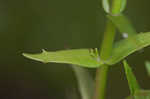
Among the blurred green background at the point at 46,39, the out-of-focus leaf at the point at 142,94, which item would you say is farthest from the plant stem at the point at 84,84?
the blurred green background at the point at 46,39

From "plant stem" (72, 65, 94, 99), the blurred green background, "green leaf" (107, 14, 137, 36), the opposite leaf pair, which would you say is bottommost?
"plant stem" (72, 65, 94, 99)

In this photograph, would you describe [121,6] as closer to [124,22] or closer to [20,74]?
[124,22]

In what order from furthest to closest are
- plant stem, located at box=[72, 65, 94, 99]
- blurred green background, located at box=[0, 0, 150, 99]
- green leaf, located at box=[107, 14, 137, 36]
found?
blurred green background, located at box=[0, 0, 150, 99] < plant stem, located at box=[72, 65, 94, 99] < green leaf, located at box=[107, 14, 137, 36]

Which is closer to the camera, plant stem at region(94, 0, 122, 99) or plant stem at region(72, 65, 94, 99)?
plant stem at region(94, 0, 122, 99)

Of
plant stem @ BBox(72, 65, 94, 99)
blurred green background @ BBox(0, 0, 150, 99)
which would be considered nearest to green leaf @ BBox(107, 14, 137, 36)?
plant stem @ BBox(72, 65, 94, 99)

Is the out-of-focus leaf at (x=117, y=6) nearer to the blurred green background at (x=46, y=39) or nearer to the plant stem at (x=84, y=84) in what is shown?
the plant stem at (x=84, y=84)

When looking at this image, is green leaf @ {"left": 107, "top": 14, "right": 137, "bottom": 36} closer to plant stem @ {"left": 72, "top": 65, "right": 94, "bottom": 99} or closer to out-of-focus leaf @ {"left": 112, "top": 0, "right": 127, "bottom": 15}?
out-of-focus leaf @ {"left": 112, "top": 0, "right": 127, "bottom": 15}

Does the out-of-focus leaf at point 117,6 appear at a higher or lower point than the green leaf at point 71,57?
higher

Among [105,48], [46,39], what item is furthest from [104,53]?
[46,39]
